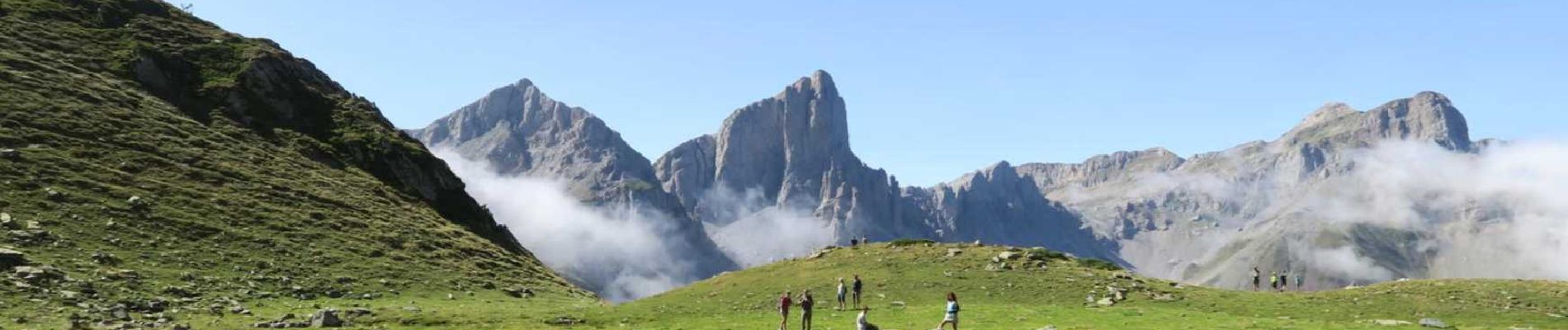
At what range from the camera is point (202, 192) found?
88938 millimetres

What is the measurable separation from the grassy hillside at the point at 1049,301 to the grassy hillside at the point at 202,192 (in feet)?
A: 53.0

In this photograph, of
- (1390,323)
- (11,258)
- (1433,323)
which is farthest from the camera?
(11,258)

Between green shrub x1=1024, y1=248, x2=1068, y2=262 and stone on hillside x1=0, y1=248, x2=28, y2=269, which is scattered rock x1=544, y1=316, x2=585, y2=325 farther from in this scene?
green shrub x1=1024, y1=248, x2=1068, y2=262

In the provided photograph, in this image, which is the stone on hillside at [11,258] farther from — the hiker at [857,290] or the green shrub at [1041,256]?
the green shrub at [1041,256]

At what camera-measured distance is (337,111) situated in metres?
145

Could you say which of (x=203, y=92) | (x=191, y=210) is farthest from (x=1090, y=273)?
(x=203, y=92)

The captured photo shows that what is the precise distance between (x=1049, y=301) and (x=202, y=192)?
74.6 metres

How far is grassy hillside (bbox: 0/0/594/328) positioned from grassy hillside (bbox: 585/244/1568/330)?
16164 millimetres

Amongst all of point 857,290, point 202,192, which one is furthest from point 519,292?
point 857,290

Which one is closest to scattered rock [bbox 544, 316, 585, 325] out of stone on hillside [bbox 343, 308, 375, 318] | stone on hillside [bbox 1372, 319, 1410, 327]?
stone on hillside [bbox 343, 308, 375, 318]

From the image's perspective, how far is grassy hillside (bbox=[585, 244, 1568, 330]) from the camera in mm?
56062

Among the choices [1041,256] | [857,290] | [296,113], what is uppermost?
[296,113]

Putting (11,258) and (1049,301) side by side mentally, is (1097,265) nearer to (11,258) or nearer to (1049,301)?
(1049,301)

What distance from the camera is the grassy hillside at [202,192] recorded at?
62.8 metres
